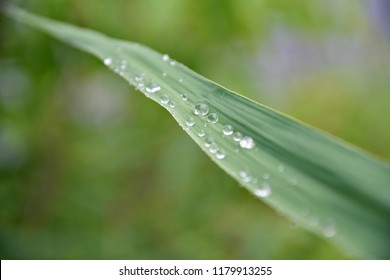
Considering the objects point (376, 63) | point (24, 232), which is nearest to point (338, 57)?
point (376, 63)

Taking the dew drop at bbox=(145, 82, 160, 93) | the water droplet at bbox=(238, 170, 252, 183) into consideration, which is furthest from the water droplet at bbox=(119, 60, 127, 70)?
the water droplet at bbox=(238, 170, 252, 183)

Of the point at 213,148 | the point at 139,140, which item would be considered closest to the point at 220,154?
the point at 213,148

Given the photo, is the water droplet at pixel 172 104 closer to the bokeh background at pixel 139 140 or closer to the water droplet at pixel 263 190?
the water droplet at pixel 263 190

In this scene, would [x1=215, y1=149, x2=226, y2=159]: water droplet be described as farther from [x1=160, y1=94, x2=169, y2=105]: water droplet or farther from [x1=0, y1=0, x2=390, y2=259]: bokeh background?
[x1=0, y1=0, x2=390, y2=259]: bokeh background

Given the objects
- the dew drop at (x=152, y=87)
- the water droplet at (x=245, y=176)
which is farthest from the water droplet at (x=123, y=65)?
the water droplet at (x=245, y=176)

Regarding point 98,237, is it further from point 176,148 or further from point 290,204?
point 290,204
